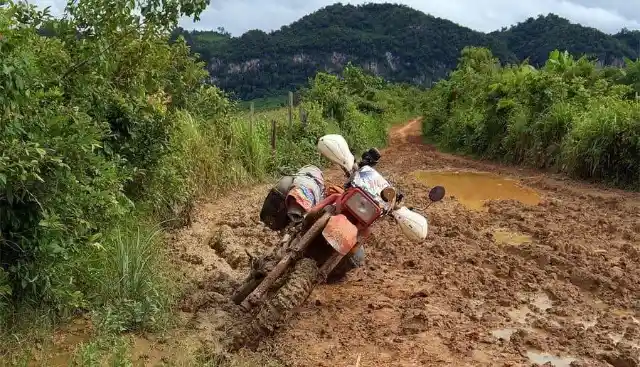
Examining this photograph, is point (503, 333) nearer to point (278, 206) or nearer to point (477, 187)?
point (278, 206)

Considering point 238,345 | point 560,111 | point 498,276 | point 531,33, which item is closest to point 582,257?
point 498,276

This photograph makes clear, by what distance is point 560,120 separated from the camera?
14812mm

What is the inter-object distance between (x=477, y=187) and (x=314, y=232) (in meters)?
8.97

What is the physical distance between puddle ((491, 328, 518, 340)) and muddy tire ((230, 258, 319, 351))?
1.44 metres

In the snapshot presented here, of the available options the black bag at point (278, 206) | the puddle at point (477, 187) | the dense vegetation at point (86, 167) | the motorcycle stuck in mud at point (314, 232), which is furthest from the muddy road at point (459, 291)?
the puddle at point (477, 187)

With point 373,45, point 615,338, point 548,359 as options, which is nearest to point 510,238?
point 615,338

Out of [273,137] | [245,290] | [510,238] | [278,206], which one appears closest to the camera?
[245,290]

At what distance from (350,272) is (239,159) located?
5.19m

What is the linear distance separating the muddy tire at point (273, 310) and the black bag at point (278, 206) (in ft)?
3.25

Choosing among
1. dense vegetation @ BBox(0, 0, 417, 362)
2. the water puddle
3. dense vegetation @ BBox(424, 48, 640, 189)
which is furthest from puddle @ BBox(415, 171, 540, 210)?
dense vegetation @ BBox(0, 0, 417, 362)

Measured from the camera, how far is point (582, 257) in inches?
269

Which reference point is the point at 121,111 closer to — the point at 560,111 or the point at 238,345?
the point at 238,345

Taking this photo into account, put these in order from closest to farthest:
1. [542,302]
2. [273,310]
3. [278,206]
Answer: [273,310] → [278,206] → [542,302]

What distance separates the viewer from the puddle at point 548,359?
14.2 ft
